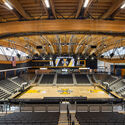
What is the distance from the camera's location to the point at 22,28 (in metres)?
5.83

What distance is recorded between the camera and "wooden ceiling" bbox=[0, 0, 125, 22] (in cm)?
414

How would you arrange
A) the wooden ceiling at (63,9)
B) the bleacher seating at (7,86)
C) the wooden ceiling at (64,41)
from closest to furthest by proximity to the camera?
the wooden ceiling at (63,9)
the wooden ceiling at (64,41)
the bleacher seating at (7,86)

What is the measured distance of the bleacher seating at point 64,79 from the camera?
81.2ft

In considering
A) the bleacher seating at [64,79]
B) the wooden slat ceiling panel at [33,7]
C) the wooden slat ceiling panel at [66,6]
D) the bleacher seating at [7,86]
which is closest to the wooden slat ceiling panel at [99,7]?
the wooden slat ceiling panel at [66,6]

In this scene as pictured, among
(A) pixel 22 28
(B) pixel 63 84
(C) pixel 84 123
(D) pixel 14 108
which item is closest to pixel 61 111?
(C) pixel 84 123

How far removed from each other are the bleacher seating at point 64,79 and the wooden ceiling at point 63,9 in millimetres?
21007

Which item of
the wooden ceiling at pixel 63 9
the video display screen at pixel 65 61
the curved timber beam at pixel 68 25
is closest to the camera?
the wooden ceiling at pixel 63 9

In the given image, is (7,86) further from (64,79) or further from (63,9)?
(63,9)

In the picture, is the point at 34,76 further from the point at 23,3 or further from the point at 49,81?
the point at 23,3

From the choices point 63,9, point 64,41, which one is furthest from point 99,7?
point 64,41

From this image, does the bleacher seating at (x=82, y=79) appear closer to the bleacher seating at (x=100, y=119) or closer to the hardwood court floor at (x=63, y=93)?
the hardwood court floor at (x=63, y=93)

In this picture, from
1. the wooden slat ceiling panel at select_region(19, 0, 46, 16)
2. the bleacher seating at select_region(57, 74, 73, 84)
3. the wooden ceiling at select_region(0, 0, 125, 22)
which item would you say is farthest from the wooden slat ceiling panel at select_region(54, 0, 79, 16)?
the bleacher seating at select_region(57, 74, 73, 84)

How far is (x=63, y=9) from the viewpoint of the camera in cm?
475

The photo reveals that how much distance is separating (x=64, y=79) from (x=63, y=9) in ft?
75.2
